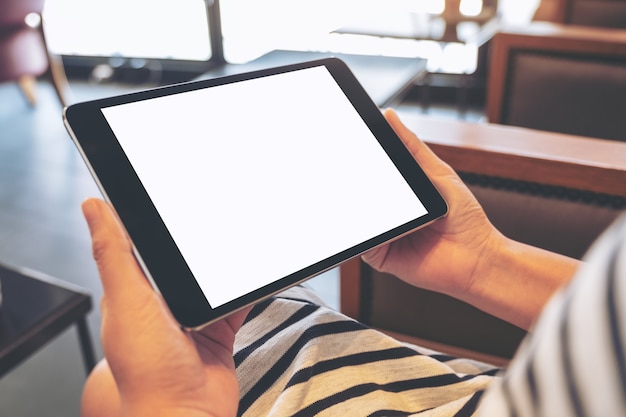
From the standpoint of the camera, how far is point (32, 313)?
0.79 metres

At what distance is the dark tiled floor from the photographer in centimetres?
109

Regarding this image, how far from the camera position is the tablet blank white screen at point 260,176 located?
Result: 0.40 m

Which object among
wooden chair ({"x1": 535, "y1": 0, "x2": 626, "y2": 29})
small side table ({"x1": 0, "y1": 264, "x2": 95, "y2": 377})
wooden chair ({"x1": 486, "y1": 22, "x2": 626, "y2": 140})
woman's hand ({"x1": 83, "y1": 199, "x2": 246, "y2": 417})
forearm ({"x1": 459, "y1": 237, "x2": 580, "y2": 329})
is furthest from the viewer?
wooden chair ({"x1": 535, "y1": 0, "x2": 626, "y2": 29})

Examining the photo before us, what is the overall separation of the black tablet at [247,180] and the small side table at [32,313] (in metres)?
0.47

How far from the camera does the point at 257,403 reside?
0.43 metres

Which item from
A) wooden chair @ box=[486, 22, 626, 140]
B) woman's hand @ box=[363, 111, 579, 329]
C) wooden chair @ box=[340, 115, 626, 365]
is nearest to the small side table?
wooden chair @ box=[340, 115, 626, 365]

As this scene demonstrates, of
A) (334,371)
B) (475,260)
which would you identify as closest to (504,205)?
(475,260)

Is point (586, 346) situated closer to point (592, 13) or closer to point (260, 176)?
point (260, 176)

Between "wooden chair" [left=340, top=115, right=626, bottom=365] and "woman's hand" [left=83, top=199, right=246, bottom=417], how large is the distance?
275 millimetres

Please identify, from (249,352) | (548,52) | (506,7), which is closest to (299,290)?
(249,352)

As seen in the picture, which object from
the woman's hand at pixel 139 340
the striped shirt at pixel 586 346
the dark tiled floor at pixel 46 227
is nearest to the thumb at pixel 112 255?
the woman's hand at pixel 139 340

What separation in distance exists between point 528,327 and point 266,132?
0.30 meters

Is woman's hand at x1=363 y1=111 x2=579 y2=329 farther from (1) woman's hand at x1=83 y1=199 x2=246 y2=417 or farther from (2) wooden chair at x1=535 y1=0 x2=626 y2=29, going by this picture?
(2) wooden chair at x1=535 y1=0 x2=626 y2=29

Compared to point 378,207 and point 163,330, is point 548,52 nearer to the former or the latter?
point 378,207
